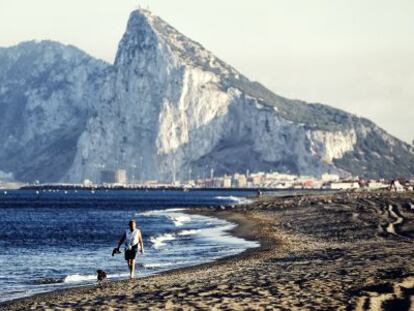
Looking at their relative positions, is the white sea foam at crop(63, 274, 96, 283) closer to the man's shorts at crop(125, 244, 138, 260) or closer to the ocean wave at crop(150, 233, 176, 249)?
the man's shorts at crop(125, 244, 138, 260)

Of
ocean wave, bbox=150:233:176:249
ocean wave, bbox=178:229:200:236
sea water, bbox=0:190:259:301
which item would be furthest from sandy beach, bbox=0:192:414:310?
ocean wave, bbox=178:229:200:236

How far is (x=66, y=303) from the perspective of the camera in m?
23.1

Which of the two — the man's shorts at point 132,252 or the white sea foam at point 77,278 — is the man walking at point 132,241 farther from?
the white sea foam at point 77,278

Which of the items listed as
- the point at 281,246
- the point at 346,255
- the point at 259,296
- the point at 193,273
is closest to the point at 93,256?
the point at 281,246

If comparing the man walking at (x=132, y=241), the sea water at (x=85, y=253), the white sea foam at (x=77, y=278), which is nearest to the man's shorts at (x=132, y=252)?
the man walking at (x=132, y=241)

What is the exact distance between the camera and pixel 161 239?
A: 197 ft

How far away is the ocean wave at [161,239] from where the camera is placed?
176 ft

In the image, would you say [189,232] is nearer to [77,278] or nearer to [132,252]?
[77,278]

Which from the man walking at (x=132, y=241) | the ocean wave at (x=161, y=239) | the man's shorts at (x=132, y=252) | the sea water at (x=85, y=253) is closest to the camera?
the man walking at (x=132, y=241)

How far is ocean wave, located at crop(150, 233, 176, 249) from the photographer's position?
5362cm

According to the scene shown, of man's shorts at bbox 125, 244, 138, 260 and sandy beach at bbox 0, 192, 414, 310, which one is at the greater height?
man's shorts at bbox 125, 244, 138, 260

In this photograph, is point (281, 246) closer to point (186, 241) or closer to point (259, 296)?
point (186, 241)

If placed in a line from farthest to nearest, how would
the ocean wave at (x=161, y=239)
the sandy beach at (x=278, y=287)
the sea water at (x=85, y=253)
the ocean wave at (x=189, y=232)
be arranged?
the ocean wave at (x=189, y=232) → the ocean wave at (x=161, y=239) → the sea water at (x=85, y=253) → the sandy beach at (x=278, y=287)

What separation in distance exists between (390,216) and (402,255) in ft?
114
